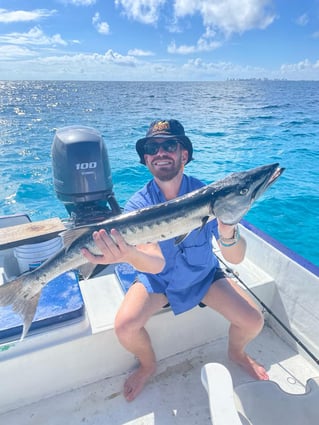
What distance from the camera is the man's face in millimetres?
2805

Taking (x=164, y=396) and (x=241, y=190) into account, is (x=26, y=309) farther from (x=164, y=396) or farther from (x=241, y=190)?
(x=241, y=190)

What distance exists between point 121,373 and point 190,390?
717mm

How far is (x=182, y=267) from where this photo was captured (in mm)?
2834

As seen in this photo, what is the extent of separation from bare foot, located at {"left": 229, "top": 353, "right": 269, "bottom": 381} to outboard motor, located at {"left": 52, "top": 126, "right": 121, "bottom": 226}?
230cm

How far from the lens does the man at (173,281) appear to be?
9.01 feet

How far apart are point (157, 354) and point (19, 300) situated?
1610 mm

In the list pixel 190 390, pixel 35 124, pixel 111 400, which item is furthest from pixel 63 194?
pixel 35 124

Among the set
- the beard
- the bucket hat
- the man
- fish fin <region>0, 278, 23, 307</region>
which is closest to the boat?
the man

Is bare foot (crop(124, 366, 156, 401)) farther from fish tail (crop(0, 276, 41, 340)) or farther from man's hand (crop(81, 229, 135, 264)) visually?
man's hand (crop(81, 229, 135, 264))

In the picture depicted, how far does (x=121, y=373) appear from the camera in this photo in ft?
9.96

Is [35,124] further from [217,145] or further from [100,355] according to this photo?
[100,355]

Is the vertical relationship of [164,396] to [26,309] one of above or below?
below

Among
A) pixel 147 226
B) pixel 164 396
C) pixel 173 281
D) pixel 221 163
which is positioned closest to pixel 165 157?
pixel 147 226

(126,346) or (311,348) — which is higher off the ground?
(126,346)
